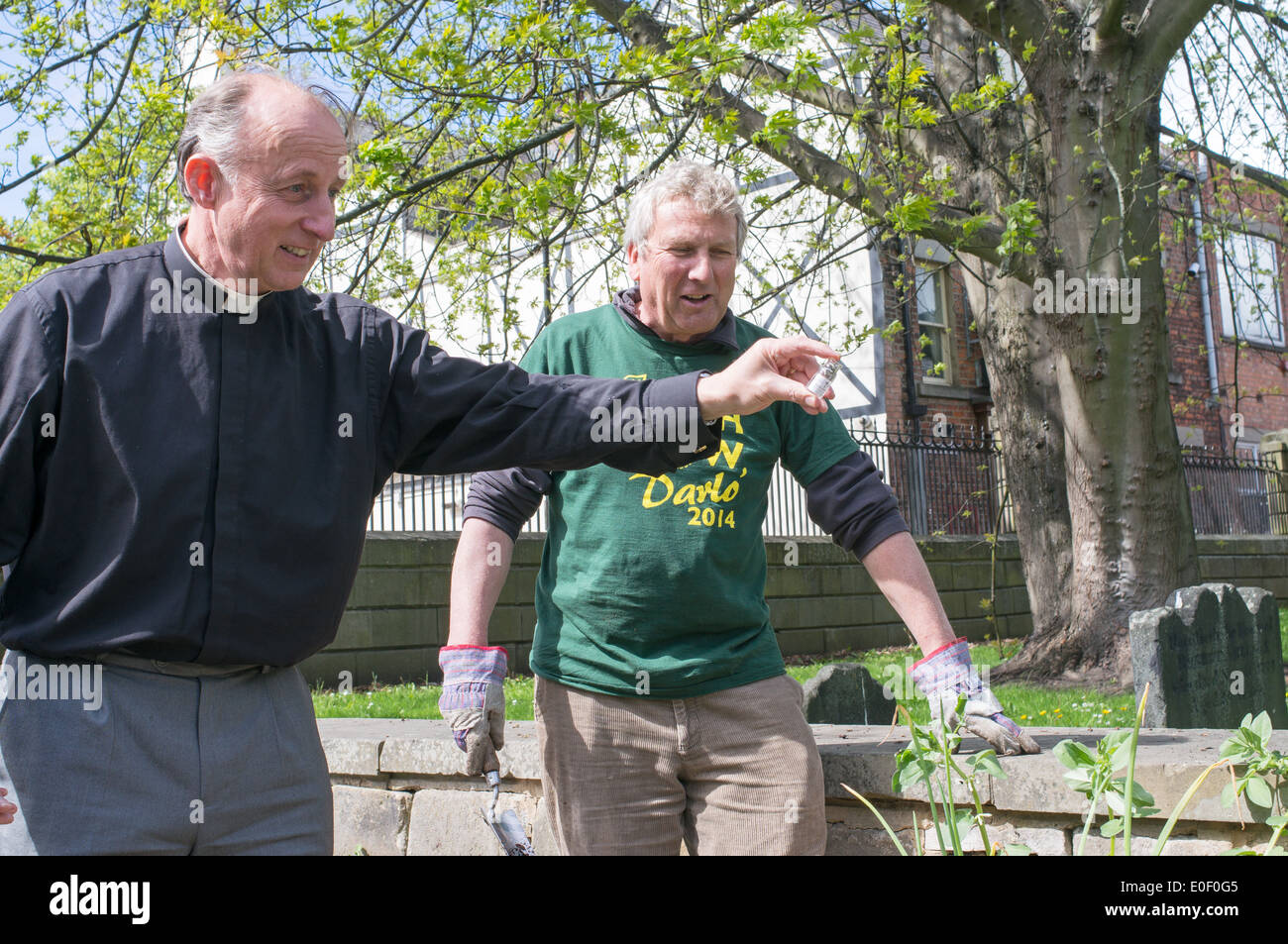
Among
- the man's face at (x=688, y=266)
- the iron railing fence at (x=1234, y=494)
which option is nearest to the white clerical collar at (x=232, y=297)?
the man's face at (x=688, y=266)

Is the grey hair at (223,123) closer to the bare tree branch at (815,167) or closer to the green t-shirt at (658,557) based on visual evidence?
the green t-shirt at (658,557)

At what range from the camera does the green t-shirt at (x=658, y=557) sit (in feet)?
8.51

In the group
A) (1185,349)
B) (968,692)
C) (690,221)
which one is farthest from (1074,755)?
(1185,349)

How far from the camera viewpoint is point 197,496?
1882mm

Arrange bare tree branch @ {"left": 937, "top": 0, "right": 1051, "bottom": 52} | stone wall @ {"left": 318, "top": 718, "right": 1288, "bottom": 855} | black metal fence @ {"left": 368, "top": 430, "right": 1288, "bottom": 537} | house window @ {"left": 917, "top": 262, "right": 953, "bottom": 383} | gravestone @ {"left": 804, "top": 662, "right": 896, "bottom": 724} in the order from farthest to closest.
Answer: house window @ {"left": 917, "top": 262, "right": 953, "bottom": 383} < black metal fence @ {"left": 368, "top": 430, "right": 1288, "bottom": 537} < bare tree branch @ {"left": 937, "top": 0, "right": 1051, "bottom": 52} < gravestone @ {"left": 804, "top": 662, "right": 896, "bottom": 724} < stone wall @ {"left": 318, "top": 718, "right": 1288, "bottom": 855}

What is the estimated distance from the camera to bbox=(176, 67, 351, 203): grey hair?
197 centimetres

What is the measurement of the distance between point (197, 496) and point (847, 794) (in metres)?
1.84

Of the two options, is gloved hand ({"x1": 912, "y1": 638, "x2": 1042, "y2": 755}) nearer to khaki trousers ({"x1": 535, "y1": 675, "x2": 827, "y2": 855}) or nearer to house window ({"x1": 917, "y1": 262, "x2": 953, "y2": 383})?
khaki trousers ({"x1": 535, "y1": 675, "x2": 827, "y2": 855})

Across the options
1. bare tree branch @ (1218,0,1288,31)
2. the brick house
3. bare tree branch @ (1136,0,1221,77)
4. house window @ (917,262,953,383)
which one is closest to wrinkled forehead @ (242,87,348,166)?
bare tree branch @ (1136,0,1221,77)

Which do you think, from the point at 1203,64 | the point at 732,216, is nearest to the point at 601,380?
the point at 732,216

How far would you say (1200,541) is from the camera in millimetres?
15766

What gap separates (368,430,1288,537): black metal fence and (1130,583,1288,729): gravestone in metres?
4.87
